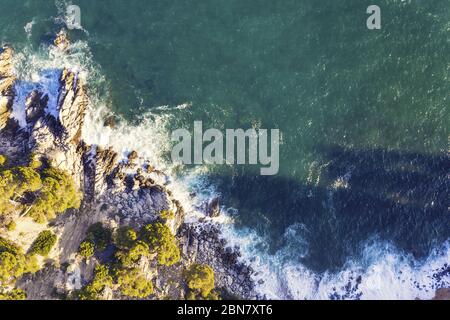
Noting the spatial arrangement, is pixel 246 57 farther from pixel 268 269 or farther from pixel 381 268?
pixel 381 268

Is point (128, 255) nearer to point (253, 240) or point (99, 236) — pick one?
point (99, 236)

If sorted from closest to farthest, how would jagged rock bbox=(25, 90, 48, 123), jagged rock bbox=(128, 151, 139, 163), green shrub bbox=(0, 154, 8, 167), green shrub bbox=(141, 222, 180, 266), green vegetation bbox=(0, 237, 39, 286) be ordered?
green vegetation bbox=(0, 237, 39, 286), green shrub bbox=(141, 222, 180, 266), green shrub bbox=(0, 154, 8, 167), jagged rock bbox=(128, 151, 139, 163), jagged rock bbox=(25, 90, 48, 123)

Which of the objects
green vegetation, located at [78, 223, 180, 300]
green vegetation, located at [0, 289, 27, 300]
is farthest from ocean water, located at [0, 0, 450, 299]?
green vegetation, located at [0, 289, 27, 300]

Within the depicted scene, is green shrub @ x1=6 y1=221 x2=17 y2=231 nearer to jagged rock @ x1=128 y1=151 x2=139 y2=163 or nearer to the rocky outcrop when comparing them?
the rocky outcrop

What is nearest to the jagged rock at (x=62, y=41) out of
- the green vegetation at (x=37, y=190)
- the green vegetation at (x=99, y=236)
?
the green vegetation at (x=37, y=190)
